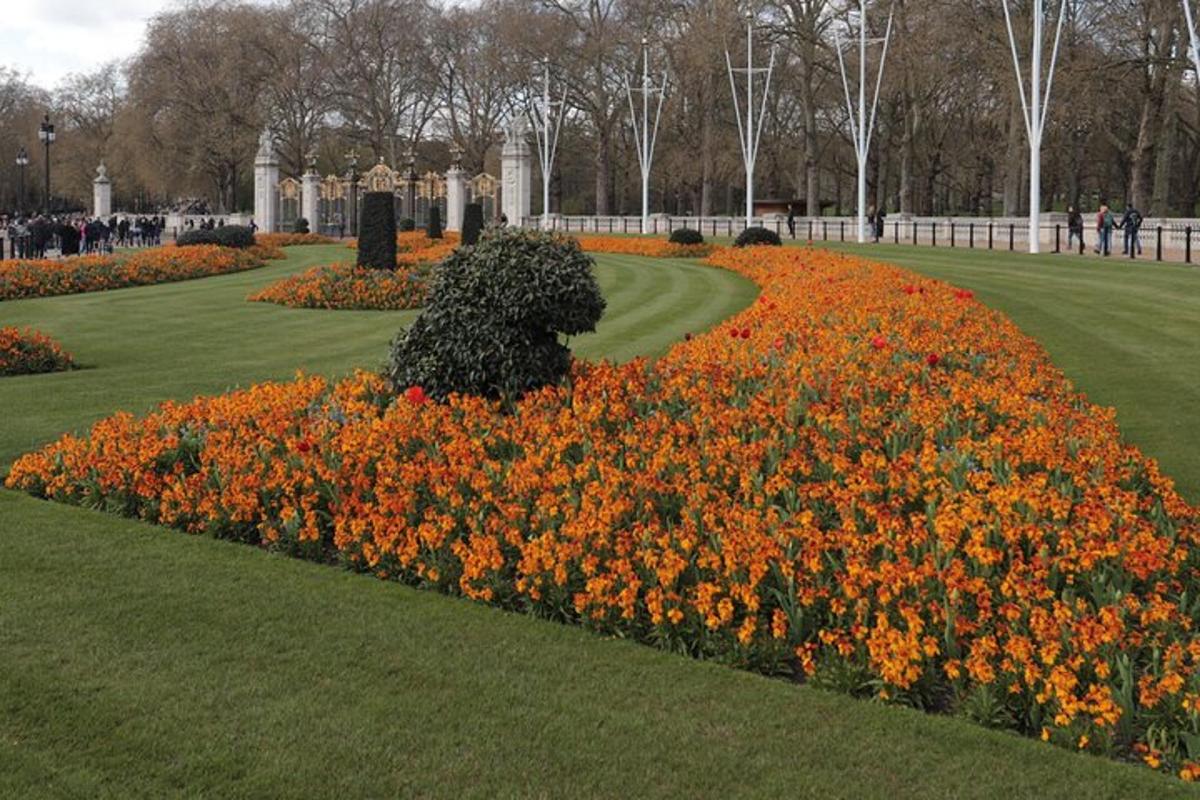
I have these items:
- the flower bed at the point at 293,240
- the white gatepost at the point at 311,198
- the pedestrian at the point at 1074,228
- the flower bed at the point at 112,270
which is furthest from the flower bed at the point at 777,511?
the white gatepost at the point at 311,198

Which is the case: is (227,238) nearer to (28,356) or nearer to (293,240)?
(293,240)

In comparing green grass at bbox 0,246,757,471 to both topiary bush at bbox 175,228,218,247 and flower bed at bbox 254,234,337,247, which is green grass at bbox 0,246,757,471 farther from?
flower bed at bbox 254,234,337,247

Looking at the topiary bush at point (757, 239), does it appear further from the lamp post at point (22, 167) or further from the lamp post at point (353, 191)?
the lamp post at point (22, 167)

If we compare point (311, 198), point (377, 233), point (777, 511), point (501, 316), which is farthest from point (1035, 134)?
point (311, 198)

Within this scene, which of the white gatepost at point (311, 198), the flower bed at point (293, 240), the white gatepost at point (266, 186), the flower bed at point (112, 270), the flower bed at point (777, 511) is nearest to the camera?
the flower bed at point (777, 511)

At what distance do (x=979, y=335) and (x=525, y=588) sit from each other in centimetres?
682

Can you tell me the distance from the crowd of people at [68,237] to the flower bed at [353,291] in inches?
613

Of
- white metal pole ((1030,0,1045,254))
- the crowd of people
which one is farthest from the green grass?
the crowd of people

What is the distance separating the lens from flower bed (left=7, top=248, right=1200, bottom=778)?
14.6ft

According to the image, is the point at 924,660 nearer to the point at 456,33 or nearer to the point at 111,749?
the point at 111,749

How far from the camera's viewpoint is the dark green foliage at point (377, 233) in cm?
2378

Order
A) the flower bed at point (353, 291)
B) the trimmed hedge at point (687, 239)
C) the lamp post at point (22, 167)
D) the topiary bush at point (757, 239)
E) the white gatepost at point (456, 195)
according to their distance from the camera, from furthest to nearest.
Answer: the lamp post at point (22, 167), the white gatepost at point (456, 195), the trimmed hedge at point (687, 239), the topiary bush at point (757, 239), the flower bed at point (353, 291)

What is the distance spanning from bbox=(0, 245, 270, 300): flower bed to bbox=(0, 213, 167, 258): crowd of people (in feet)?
21.5

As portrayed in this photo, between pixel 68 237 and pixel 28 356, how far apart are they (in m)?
27.0
